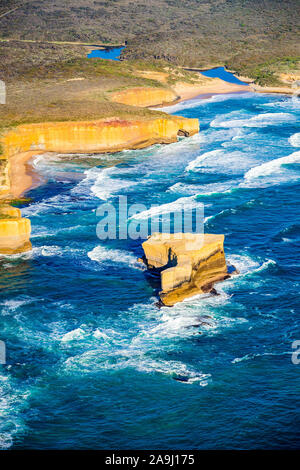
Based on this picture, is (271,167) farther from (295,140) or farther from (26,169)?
(26,169)

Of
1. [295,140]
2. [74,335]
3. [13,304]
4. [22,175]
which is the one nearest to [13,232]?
[13,304]

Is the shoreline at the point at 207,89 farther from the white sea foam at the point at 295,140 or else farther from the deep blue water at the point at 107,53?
the deep blue water at the point at 107,53

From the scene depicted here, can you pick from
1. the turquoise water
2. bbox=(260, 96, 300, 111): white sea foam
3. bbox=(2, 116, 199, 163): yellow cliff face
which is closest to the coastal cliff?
bbox=(2, 116, 199, 163): yellow cliff face

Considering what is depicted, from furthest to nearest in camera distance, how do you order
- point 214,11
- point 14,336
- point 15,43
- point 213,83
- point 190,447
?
point 214,11 → point 15,43 → point 213,83 → point 14,336 → point 190,447

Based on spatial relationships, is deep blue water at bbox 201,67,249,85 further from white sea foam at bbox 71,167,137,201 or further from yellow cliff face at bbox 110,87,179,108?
white sea foam at bbox 71,167,137,201

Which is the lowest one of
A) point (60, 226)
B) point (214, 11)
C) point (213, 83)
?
point (60, 226)

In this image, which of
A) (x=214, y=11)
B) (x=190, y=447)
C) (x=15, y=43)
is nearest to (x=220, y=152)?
(x=190, y=447)

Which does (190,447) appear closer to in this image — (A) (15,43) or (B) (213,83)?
(B) (213,83)
